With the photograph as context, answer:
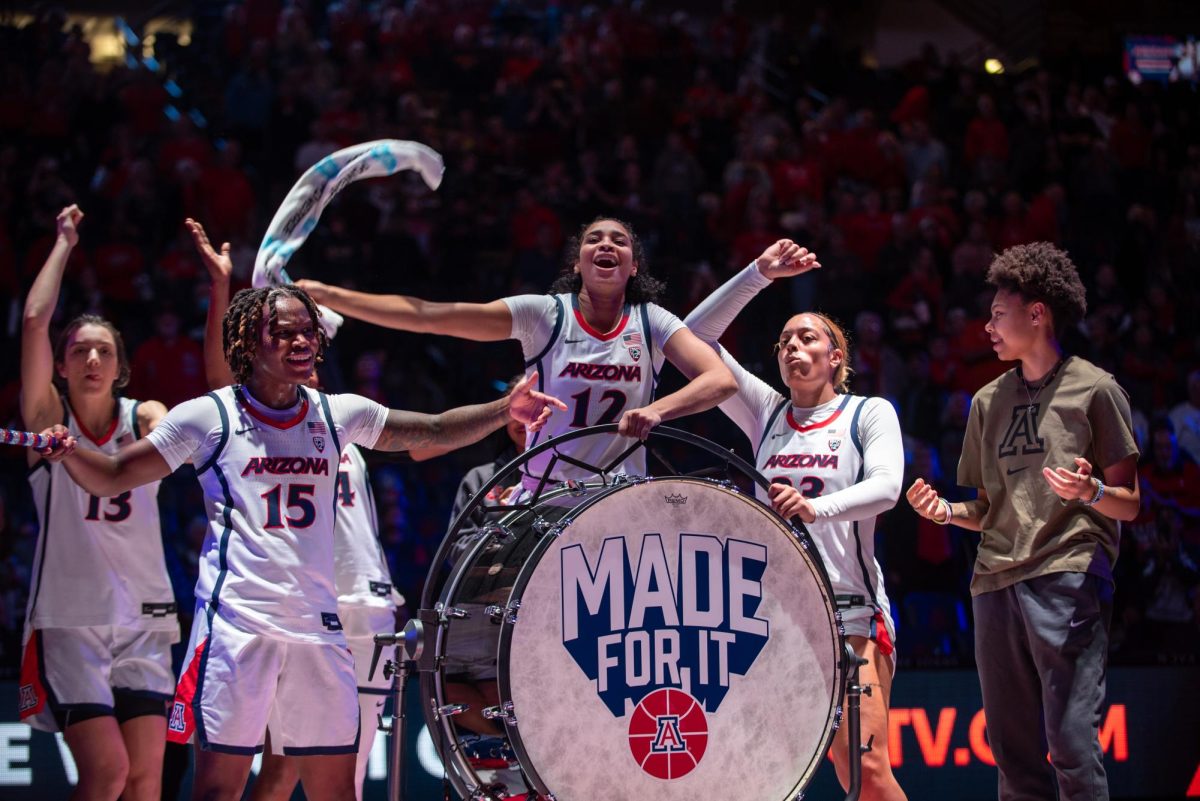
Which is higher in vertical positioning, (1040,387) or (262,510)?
(1040,387)

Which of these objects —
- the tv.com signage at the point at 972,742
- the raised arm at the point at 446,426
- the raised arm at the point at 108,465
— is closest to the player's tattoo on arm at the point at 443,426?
the raised arm at the point at 446,426

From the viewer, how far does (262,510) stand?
3607 millimetres

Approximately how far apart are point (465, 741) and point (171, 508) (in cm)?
464

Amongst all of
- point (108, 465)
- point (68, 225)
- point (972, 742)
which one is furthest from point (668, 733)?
point (972, 742)

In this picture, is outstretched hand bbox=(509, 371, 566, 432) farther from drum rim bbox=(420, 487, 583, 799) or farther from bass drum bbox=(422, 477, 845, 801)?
drum rim bbox=(420, 487, 583, 799)

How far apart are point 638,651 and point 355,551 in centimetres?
170

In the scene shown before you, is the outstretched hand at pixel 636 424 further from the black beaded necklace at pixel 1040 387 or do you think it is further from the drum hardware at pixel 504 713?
the black beaded necklace at pixel 1040 387

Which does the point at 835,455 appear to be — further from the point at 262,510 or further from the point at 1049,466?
the point at 262,510

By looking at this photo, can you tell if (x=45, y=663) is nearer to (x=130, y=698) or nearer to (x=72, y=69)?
(x=130, y=698)

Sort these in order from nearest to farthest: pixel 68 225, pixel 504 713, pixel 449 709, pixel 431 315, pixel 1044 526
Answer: pixel 504 713
pixel 449 709
pixel 1044 526
pixel 431 315
pixel 68 225

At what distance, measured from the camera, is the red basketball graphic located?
3.56 metres

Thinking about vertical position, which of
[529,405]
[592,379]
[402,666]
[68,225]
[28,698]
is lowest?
[28,698]

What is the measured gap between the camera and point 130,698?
4.54 meters

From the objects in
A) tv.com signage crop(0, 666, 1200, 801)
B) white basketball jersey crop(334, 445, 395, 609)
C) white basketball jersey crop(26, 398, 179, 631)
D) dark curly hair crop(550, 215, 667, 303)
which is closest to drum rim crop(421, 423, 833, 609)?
dark curly hair crop(550, 215, 667, 303)
